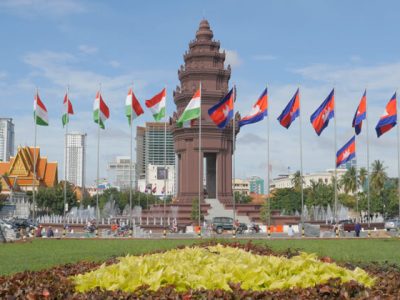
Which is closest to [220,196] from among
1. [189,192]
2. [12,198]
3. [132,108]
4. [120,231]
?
[189,192]

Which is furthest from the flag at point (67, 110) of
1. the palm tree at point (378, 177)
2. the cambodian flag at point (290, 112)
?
the palm tree at point (378, 177)

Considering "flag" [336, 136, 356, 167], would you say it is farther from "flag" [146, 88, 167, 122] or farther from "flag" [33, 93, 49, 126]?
"flag" [33, 93, 49, 126]

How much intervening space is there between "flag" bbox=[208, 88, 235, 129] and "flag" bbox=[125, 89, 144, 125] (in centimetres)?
735

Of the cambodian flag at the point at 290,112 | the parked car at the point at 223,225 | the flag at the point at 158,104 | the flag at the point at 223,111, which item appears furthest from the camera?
the parked car at the point at 223,225

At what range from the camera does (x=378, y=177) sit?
106 m

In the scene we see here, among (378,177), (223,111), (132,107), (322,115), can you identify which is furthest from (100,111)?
(378,177)

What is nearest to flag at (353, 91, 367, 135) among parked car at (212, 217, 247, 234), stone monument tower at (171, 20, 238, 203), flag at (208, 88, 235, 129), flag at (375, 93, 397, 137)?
flag at (375, 93, 397, 137)

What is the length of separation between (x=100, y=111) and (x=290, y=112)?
1436cm

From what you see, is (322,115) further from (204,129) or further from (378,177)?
(378,177)

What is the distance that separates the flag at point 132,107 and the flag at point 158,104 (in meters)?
1.44

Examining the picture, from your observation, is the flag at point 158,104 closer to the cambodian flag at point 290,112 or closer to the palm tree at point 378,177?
the cambodian flag at point 290,112

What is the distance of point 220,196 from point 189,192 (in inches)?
137

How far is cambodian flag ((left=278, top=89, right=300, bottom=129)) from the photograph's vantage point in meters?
40.1

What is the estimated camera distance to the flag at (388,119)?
41531mm
